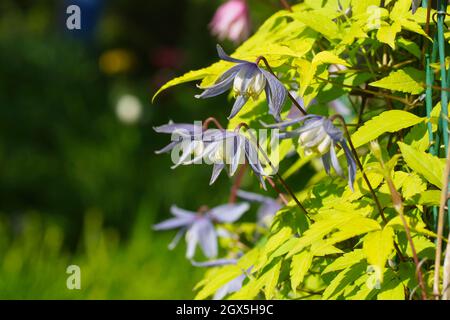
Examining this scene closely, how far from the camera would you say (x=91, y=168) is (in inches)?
166

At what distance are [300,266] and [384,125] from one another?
0.25 m

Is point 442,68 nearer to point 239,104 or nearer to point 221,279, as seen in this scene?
point 239,104

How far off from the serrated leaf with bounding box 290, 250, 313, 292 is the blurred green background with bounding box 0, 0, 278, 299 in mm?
1868

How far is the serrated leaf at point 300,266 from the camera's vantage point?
1.18 metres

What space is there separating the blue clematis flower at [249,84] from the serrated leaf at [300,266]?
0.74ft

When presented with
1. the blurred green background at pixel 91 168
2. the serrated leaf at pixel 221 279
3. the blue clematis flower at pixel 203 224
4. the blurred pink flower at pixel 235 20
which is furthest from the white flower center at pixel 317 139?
the blurred green background at pixel 91 168

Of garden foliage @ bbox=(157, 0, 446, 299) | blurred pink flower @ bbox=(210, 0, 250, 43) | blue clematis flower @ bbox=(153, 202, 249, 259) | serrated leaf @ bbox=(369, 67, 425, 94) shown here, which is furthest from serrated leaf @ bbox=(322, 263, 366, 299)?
blurred pink flower @ bbox=(210, 0, 250, 43)

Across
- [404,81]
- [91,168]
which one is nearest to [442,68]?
[404,81]

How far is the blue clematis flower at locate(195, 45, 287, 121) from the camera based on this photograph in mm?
1153

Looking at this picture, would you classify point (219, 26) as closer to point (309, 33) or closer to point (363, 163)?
point (309, 33)

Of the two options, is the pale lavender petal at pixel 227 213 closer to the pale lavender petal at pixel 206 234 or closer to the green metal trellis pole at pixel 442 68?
the pale lavender petal at pixel 206 234

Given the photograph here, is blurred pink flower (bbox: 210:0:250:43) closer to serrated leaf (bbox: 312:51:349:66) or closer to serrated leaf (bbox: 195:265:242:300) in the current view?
serrated leaf (bbox: 195:265:242:300)
